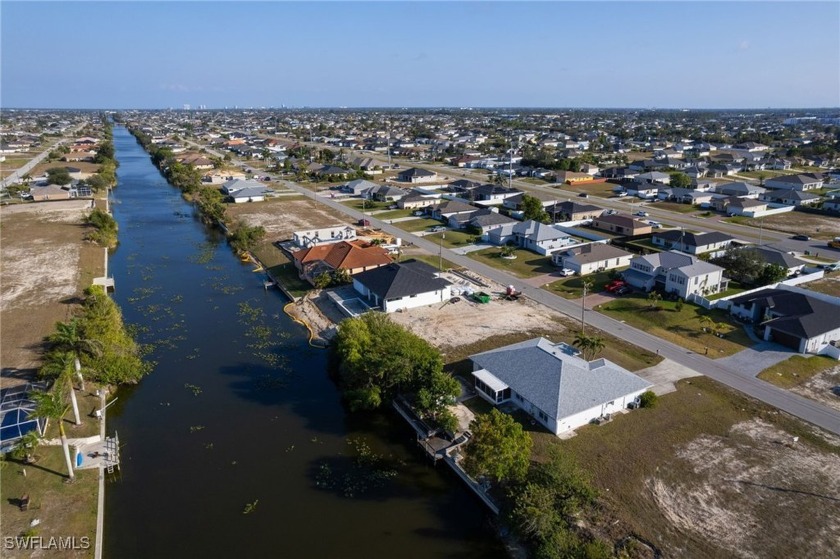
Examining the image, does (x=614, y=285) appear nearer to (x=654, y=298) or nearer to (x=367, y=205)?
(x=654, y=298)

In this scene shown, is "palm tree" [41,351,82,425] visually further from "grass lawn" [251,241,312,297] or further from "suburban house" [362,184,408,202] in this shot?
"suburban house" [362,184,408,202]

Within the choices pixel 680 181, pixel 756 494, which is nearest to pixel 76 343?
pixel 756 494

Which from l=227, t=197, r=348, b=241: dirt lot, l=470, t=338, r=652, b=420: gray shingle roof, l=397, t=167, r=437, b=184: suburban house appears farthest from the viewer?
l=397, t=167, r=437, b=184: suburban house

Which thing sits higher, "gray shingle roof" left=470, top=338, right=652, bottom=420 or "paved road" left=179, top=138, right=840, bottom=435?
"gray shingle roof" left=470, top=338, right=652, bottom=420

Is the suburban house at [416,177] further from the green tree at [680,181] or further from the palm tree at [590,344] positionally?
the palm tree at [590,344]

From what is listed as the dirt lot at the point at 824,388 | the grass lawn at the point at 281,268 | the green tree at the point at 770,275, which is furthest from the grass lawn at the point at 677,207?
the grass lawn at the point at 281,268

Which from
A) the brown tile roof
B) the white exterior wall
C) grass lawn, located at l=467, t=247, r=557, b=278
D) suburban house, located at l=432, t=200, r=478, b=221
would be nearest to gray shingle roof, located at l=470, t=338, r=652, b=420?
the white exterior wall
